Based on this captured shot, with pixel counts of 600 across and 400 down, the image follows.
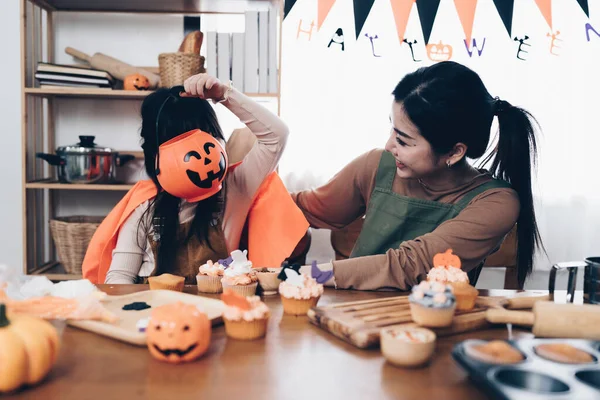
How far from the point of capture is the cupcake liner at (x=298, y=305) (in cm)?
86

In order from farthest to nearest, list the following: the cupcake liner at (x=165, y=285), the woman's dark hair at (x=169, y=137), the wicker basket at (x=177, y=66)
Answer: the wicker basket at (x=177, y=66), the woman's dark hair at (x=169, y=137), the cupcake liner at (x=165, y=285)

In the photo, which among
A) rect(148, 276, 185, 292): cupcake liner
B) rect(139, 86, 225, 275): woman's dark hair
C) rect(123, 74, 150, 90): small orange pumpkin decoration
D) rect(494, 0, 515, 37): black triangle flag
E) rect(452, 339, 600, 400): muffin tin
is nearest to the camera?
rect(452, 339, 600, 400): muffin tin

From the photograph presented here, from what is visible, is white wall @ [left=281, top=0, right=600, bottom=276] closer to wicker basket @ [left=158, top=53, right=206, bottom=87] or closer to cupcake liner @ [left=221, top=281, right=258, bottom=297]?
wicker basket @ [left=158, top=53, right=206, bottom=87]

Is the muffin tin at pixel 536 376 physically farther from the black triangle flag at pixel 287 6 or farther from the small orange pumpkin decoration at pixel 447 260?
the black triangle flag at pixel 287 6

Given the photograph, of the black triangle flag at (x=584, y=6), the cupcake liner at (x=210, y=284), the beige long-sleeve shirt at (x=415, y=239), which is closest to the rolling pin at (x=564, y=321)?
the beige long-sleeve shirt at (x=415, y=239)

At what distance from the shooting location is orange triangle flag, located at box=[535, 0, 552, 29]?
8.13 ft

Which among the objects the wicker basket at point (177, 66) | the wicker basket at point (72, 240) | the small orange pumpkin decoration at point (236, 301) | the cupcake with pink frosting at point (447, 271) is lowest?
the wicker basket at point (72, 240)

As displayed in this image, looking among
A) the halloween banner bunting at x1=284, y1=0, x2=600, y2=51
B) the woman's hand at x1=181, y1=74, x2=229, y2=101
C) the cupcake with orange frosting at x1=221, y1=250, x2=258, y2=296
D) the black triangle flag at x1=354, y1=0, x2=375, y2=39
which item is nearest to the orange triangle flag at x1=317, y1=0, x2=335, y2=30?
the halloween banner bunting at x1=284, y1=0, x2=600, y2=51

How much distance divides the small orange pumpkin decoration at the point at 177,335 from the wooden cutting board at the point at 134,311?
52mm

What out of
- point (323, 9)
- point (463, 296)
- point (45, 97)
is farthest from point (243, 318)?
Answer: point (45, 97)

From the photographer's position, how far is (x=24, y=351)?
567 millimetres

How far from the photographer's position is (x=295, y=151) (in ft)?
8.39

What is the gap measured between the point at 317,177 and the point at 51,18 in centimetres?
155

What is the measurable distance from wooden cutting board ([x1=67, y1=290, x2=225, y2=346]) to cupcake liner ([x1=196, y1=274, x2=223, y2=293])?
0.20 ft
